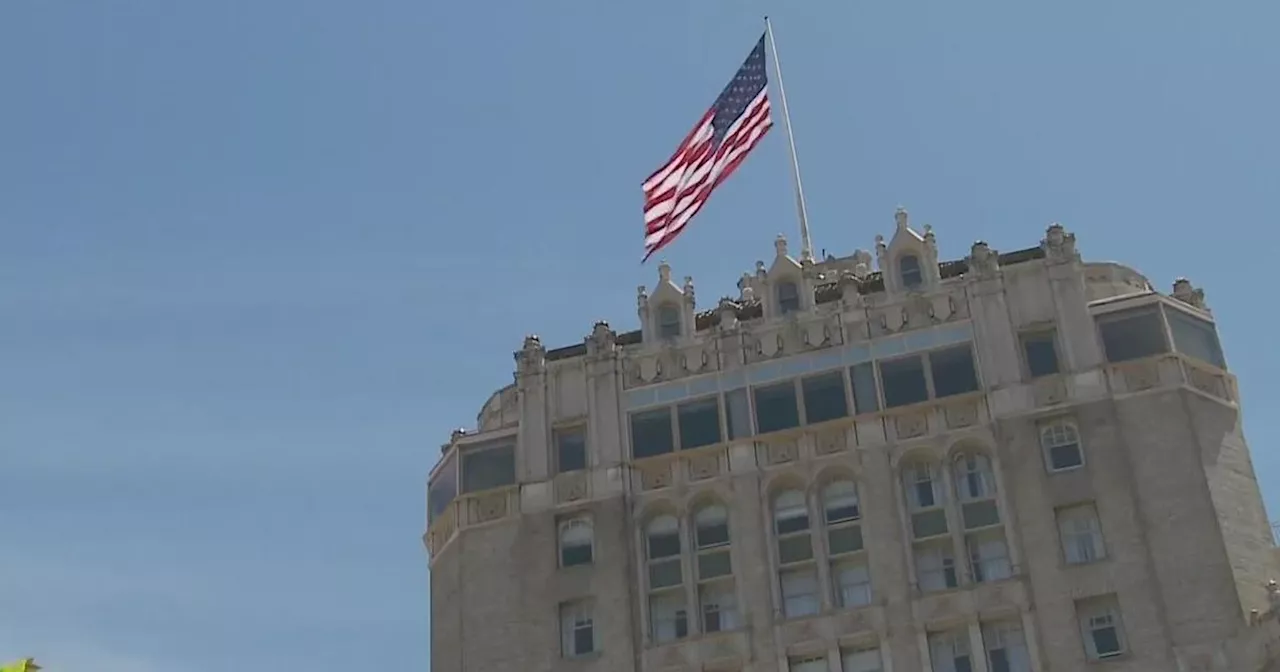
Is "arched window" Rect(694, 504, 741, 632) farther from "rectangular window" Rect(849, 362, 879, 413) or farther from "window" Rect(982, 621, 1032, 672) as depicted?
"window" Rect(982, 621, 1032, 672)

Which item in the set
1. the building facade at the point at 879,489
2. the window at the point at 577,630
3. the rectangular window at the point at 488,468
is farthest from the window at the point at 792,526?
the rectangular window at the point at 488,468

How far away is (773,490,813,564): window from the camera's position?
196 feet

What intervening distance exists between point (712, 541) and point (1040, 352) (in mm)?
13572

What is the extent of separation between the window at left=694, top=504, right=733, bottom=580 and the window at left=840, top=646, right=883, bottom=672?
5329 millimetres

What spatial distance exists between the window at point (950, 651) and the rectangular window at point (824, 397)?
9.09m

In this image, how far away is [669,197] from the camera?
216ft

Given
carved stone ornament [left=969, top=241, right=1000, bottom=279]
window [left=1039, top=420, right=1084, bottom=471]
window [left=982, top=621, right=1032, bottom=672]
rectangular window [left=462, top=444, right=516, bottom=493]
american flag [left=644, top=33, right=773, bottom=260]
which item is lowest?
window [left=982, top=621, right=1032, bottom=672]

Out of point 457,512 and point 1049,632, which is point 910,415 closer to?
point 1049,632

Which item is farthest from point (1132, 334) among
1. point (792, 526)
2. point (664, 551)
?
point (664, 551)

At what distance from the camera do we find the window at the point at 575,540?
203 feet

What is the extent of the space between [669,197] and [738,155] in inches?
122

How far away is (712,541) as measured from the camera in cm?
6125

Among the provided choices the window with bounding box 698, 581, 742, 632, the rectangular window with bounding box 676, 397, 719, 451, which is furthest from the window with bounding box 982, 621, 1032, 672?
the rectangular window with bounding box 676, 397, 719, 451

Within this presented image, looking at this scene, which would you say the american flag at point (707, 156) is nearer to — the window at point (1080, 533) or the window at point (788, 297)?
the window at point (788, 297)
